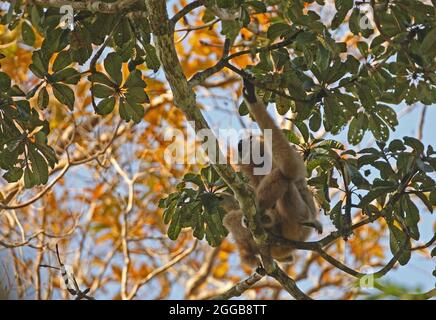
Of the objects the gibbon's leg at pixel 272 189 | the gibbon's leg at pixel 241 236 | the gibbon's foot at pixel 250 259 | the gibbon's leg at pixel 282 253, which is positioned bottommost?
the gibbon's foot at pixel 250 259

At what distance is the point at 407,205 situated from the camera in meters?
4.34

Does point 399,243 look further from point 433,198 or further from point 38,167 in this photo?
point 38,167

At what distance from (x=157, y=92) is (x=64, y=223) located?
8.11ft

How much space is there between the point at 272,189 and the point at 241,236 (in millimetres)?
404

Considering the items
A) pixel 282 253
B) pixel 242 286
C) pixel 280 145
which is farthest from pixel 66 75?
pixel 282 253

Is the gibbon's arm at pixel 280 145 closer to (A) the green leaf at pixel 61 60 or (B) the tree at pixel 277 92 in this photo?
(B) the tree at pixel 277 92

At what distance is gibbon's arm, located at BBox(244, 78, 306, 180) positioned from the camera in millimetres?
4508

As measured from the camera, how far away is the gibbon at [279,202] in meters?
4.54

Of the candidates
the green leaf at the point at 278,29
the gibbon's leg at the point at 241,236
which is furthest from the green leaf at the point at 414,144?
the gibbon's leg at the point at 241,236

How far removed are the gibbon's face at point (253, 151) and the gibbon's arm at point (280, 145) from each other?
85 cm

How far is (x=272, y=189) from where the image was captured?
4.75 meters

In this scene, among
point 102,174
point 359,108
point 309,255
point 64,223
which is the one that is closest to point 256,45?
point 359,108

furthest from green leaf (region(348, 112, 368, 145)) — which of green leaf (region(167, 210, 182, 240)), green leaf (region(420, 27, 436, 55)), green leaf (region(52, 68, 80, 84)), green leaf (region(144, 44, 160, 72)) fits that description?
green leaf (region(52, 68, 80, 84))
